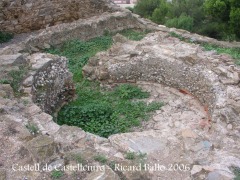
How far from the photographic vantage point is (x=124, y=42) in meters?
7.85

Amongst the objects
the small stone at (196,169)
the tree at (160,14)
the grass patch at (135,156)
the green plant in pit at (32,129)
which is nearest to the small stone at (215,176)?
the small stone at (196,169)

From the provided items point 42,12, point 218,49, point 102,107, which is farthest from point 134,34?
point 102,107

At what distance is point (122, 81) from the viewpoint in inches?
282

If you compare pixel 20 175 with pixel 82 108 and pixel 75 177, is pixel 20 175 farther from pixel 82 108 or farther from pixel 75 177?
pixel 82 108

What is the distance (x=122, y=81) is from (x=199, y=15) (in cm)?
830

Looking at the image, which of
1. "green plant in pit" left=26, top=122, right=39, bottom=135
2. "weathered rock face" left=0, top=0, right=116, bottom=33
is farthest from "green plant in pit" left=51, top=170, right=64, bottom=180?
"weathered rock face" left=0, top=0, right=116, bottom=33

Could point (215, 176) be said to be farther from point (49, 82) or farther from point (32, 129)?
point (49, 82)

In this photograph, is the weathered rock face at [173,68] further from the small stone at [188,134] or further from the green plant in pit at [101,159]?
the green plant in pit at [101,159]

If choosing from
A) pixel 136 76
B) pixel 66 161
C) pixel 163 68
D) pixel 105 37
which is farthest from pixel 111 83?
pixel 66 161

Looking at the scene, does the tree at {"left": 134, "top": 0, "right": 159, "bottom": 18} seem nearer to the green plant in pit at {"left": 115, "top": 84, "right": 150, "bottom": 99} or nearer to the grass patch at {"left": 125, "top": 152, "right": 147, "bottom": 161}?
the green plant in pit at {"left": 115, "top": 84, "right": 150, "bottom": 99}

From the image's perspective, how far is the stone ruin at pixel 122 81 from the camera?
406 centimetres

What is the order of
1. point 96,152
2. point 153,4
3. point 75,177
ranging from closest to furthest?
1. point 75,177
2. point 96,152
3. point 153,4

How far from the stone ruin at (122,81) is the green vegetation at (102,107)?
0.70ft

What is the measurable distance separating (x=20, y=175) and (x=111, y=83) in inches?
146
